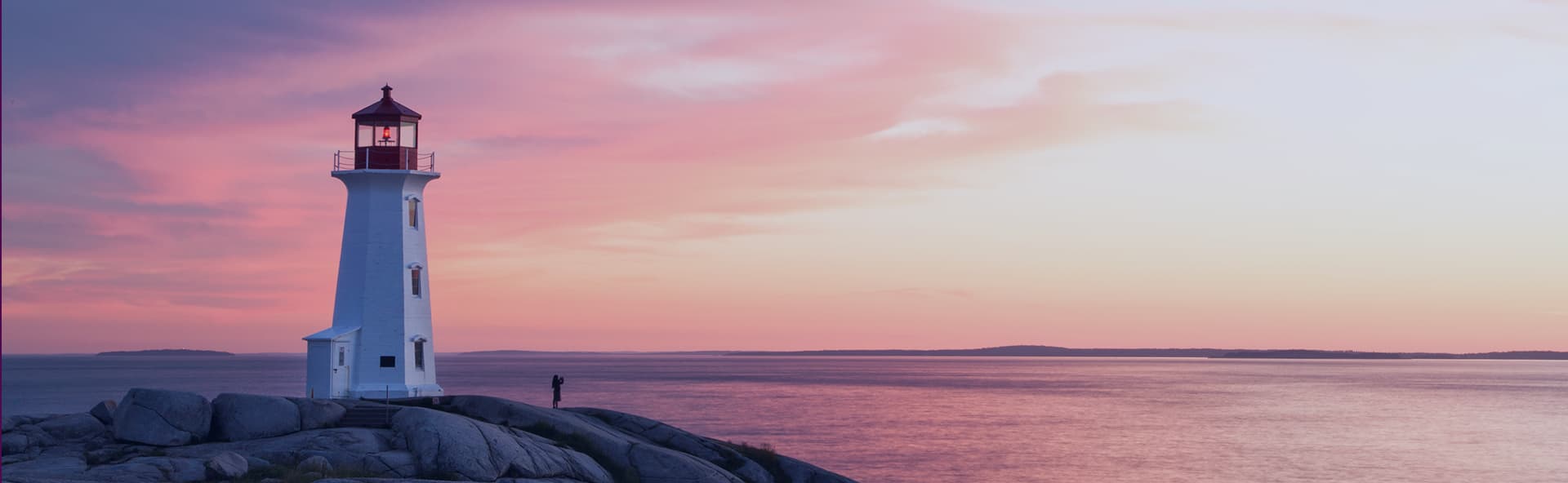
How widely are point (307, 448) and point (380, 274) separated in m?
10.0

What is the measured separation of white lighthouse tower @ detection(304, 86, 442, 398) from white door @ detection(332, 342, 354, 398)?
0.9 inches

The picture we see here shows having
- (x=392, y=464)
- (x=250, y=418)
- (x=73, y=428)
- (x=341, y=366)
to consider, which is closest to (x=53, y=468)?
(x=73, y=428)

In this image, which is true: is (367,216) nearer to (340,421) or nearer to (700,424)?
(340,421)

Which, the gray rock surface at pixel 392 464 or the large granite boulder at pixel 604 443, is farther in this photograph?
the large granite boulder at pixel 604 443

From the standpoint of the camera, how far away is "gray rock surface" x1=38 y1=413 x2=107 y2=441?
27.5 m

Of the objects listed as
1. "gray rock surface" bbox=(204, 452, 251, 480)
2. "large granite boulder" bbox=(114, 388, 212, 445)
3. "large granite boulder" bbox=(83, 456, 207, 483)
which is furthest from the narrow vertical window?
"large granite boulder" bbox=(83, 456, 207, 483)

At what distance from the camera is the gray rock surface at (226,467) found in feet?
78.1

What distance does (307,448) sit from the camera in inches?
1055

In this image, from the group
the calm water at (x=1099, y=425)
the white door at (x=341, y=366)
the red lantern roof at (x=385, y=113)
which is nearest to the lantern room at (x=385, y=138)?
the red lantern roof at (x=385, y=113)

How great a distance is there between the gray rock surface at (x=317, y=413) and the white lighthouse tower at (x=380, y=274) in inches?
208

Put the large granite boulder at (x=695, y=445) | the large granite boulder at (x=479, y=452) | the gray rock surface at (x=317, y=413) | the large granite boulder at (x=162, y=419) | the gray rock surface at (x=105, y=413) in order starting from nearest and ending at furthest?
the large granite boulder at (x=479, y=452), the large granite boulder at (x=162, y=419), the gray rock surface at (x=105, y=413), the gray rock surface at (x=317, y=413), the large granite boulder at (x=695, y=445)

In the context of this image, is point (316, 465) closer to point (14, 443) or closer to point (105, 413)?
point (14, 443)

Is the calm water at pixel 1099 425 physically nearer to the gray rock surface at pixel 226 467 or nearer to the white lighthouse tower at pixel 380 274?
the white lighthouse tower at pixel 380 274

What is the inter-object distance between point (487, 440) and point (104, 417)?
347 inches
